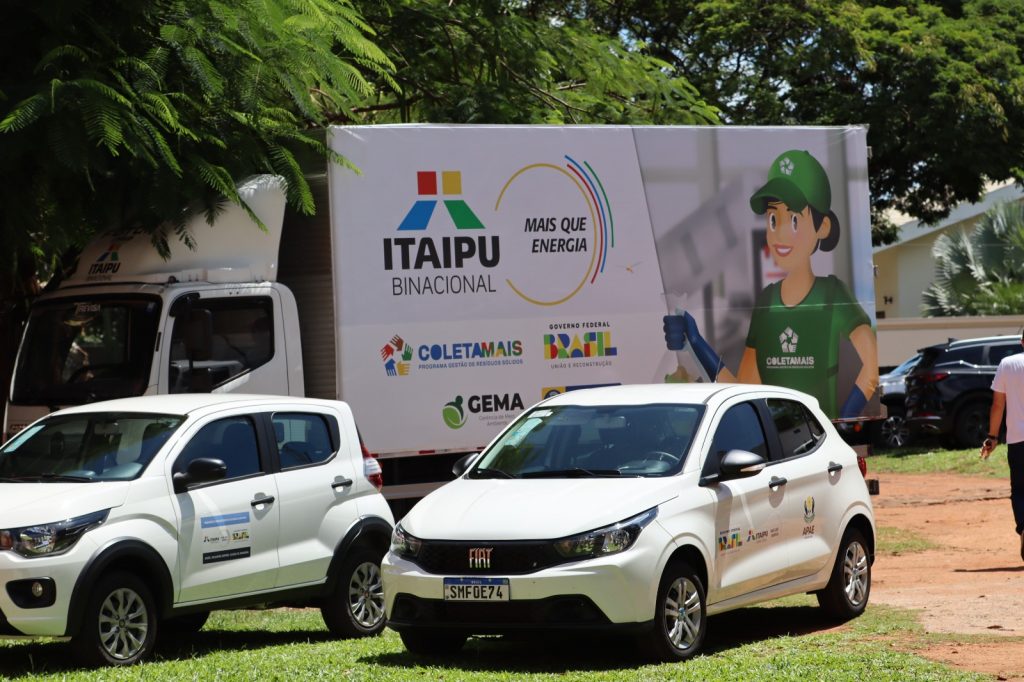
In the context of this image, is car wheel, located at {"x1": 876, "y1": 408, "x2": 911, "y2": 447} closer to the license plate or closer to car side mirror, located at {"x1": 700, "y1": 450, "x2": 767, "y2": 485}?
car side mirror, located at {"x1": 700, "y1": 450, "x2": 767, "y2": 485}

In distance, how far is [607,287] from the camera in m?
13.2

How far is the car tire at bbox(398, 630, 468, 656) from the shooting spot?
8469 mm

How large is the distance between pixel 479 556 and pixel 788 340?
6772 millimetres

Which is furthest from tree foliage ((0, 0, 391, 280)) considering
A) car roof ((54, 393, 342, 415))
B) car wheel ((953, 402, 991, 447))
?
car wheel ((953, 402, 991, 447))

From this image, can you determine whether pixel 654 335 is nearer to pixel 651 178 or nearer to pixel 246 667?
pixel 651 178

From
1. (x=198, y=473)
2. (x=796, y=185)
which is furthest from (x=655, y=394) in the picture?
(x=796, y=185)

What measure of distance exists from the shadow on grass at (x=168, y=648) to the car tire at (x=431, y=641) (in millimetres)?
1477

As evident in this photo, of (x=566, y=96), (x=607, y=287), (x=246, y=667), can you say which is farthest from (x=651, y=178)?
(x=246, y=667)

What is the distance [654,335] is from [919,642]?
16.3 ft

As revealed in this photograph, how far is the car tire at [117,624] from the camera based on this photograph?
325 inches

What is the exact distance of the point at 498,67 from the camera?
1731 cm

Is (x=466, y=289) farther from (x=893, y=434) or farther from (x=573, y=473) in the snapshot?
(x=893, y=434)

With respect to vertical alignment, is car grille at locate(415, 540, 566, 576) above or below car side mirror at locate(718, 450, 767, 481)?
below

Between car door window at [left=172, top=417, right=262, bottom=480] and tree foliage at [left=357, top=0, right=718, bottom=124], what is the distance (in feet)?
24.5
